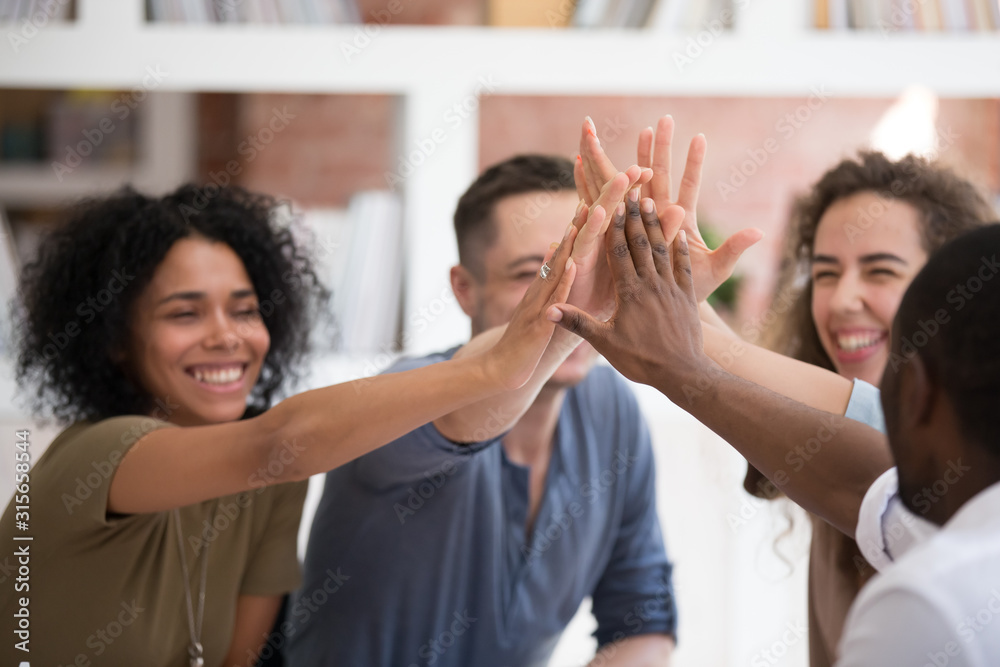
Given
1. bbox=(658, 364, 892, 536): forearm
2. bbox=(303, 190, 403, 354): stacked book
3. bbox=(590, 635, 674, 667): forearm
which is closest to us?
bbox=(658, 364, 892, 536): forearm

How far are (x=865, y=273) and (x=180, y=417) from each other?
1.29 metres

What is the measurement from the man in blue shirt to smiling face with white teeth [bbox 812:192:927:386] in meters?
0.46

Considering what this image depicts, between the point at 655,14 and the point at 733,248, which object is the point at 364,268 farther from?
the point at 733,248

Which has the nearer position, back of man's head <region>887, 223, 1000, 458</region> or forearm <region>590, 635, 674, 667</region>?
back of man's head <region>887, 223, 1000, 458</region>

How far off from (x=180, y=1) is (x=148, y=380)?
109 cm

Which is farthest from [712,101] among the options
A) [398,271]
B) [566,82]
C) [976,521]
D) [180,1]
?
[976,521]

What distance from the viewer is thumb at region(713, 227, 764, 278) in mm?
1187

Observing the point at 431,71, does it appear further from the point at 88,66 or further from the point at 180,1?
the point at 88,66

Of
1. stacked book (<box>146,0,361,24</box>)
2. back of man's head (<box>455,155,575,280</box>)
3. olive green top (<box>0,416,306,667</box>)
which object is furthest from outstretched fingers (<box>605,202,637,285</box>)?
stacked book (<box>146,0,361,24</box>)

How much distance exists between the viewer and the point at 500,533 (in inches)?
62.2

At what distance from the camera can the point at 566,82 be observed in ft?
7.00

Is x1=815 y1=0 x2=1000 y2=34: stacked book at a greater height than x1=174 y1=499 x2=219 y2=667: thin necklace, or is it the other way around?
x1=815 y1=0 x2=1000 y2=34: stacked book

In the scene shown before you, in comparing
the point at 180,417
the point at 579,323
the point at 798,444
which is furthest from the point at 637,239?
the point at 180,417

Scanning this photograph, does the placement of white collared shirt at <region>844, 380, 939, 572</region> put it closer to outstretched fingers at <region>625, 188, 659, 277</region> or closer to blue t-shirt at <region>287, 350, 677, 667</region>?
outstretched fingers at <region>625, 188, 659, 277</region>
